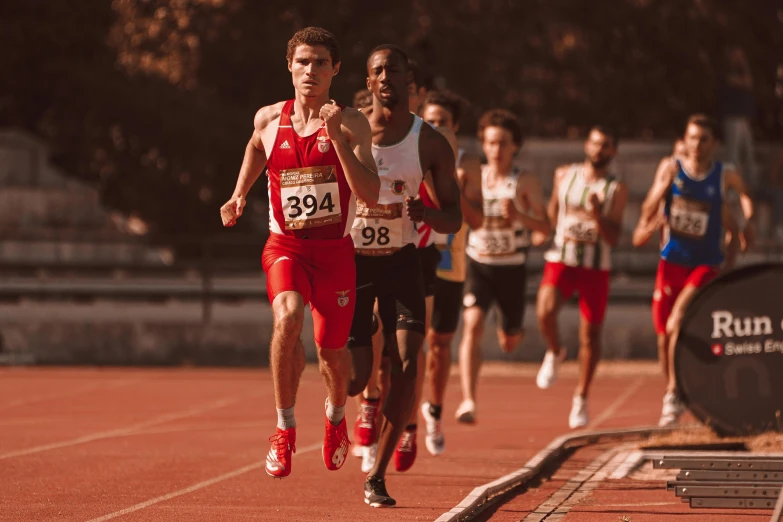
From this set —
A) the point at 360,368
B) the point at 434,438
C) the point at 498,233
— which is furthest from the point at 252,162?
the point at 498,233

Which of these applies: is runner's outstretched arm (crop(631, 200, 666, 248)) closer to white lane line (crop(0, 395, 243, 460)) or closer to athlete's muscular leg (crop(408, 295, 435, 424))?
athlete's muscular leg (crop(408, 295, 435, 424))

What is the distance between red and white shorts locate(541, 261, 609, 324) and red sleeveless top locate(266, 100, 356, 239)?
5234mm

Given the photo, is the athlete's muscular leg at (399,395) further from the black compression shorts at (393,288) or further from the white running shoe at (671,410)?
the white running shoe at (671,410)

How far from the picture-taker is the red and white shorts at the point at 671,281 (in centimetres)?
1299

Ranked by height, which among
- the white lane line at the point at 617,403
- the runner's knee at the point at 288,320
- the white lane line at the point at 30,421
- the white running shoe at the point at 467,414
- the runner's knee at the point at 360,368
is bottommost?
the white lane line at the point at 617,403

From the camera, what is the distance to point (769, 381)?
11.1 metres

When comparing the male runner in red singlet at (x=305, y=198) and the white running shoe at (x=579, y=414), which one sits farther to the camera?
the white running shoe at (x=579, y=414)

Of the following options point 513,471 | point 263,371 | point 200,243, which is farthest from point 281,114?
point 200,243

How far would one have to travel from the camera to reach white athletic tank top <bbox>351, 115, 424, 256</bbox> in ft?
29.2

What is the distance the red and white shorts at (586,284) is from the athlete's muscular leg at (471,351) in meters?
0.86

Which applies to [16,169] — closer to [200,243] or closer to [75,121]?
[75,121]

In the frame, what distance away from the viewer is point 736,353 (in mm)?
11078

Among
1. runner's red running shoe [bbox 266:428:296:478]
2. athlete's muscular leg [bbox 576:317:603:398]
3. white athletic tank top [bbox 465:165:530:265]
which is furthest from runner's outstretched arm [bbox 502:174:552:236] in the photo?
runner's red running shoe [bbox 266:428:296:478]

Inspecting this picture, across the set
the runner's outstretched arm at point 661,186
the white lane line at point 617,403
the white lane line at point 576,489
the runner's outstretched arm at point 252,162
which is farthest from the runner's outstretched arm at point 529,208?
the runner's outstretched arm at point 252,162
